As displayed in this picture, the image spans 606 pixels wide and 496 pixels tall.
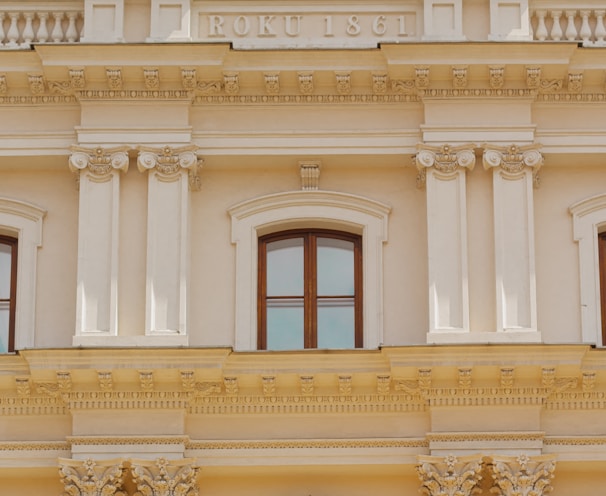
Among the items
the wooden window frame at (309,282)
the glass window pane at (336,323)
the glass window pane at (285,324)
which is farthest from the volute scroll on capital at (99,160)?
the glass window pane at (336,323)

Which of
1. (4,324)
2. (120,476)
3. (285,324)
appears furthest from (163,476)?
(4,324)

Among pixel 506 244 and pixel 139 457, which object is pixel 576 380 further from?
pixel 139 457

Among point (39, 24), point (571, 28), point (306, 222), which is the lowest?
point (306, 222)

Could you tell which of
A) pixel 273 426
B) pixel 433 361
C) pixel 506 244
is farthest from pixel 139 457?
pixel 506 244

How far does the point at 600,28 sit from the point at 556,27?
0.55 metres

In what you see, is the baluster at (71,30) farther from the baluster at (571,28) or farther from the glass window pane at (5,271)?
the baluster at (571,28)

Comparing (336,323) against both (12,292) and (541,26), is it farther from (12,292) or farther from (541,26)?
(541,26)

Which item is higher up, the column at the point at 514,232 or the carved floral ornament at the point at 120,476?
the column at the point at 514,232

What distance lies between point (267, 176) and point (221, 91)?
121 cm

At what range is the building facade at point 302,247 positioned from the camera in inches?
879

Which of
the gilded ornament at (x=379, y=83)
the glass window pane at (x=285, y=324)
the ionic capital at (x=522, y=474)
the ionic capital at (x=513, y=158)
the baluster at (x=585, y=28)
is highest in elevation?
the baluster at (x=585, y=28)

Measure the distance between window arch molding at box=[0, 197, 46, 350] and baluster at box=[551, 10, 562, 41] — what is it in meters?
6.74

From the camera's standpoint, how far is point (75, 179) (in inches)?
942

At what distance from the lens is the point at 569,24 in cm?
2412
